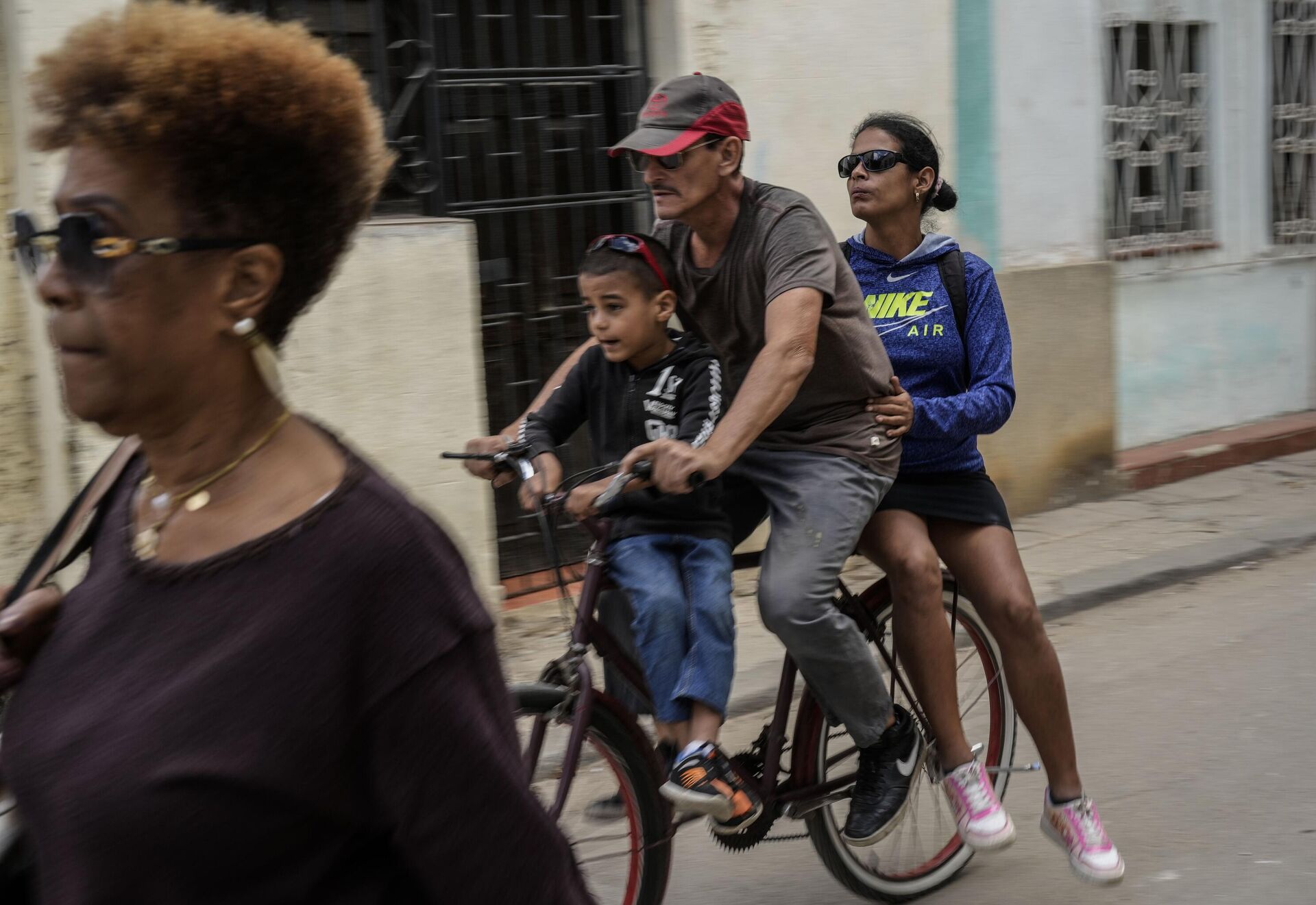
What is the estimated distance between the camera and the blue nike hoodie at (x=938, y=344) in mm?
3715

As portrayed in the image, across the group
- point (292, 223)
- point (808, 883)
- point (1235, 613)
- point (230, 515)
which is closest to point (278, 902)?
point (230, 515)

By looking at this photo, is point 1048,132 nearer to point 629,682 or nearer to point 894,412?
point 894,412

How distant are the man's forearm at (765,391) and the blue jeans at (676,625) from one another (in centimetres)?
32

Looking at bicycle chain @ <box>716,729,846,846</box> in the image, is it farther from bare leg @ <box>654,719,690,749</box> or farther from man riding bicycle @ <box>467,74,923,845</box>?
bare leg @ <box>654,719,690,749</box>

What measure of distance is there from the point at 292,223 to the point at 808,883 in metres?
3.00

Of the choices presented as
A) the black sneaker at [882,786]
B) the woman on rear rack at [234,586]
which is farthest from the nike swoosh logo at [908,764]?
the woman on rear rack at [234,586]

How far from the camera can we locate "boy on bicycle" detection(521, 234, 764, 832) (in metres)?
3.29

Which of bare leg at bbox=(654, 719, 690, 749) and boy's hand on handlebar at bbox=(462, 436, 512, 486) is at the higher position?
boy's hand on handlebar at bbox=(462, 436, 512, 486)

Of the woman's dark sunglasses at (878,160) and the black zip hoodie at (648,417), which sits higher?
the woman's dark sunglasses at (878,160)

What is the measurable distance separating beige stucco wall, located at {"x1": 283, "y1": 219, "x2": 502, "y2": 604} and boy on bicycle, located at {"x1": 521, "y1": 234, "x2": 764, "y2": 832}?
251 centimetres

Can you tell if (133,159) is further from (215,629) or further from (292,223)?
(215,629)

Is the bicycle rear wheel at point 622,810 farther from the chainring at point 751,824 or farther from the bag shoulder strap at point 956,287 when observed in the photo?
the bag shoulder strap at point 956,287

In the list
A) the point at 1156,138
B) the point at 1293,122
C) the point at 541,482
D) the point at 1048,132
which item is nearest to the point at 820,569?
the point at 541,482

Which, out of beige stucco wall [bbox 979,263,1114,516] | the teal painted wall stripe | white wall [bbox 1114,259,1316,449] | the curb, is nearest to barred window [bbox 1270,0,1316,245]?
white wall [bbox 1114,259,1316,449]
